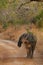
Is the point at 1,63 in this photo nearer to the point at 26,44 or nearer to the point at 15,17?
the point at 26,44

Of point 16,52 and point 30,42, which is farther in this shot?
point 16,52

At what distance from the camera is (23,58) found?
2193mm

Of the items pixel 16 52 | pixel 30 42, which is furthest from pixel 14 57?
pixel 30 42

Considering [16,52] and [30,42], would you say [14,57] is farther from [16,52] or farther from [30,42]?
[30,42]

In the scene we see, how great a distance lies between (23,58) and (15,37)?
22.6 inches

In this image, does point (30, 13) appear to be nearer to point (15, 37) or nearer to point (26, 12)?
point (26, 12)

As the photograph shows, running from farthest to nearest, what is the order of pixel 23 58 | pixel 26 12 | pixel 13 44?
pixel 26 12
pixel 13 44
pixel 23 58

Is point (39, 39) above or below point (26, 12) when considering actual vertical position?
below

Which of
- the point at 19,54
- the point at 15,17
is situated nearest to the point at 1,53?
the point at 19,54

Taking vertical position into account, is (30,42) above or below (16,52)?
above

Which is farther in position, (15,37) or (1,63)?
(15,37)

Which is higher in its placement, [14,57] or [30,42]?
[30,42]

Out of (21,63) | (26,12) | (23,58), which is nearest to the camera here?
(21,63)

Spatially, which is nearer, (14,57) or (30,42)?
(30,42)
